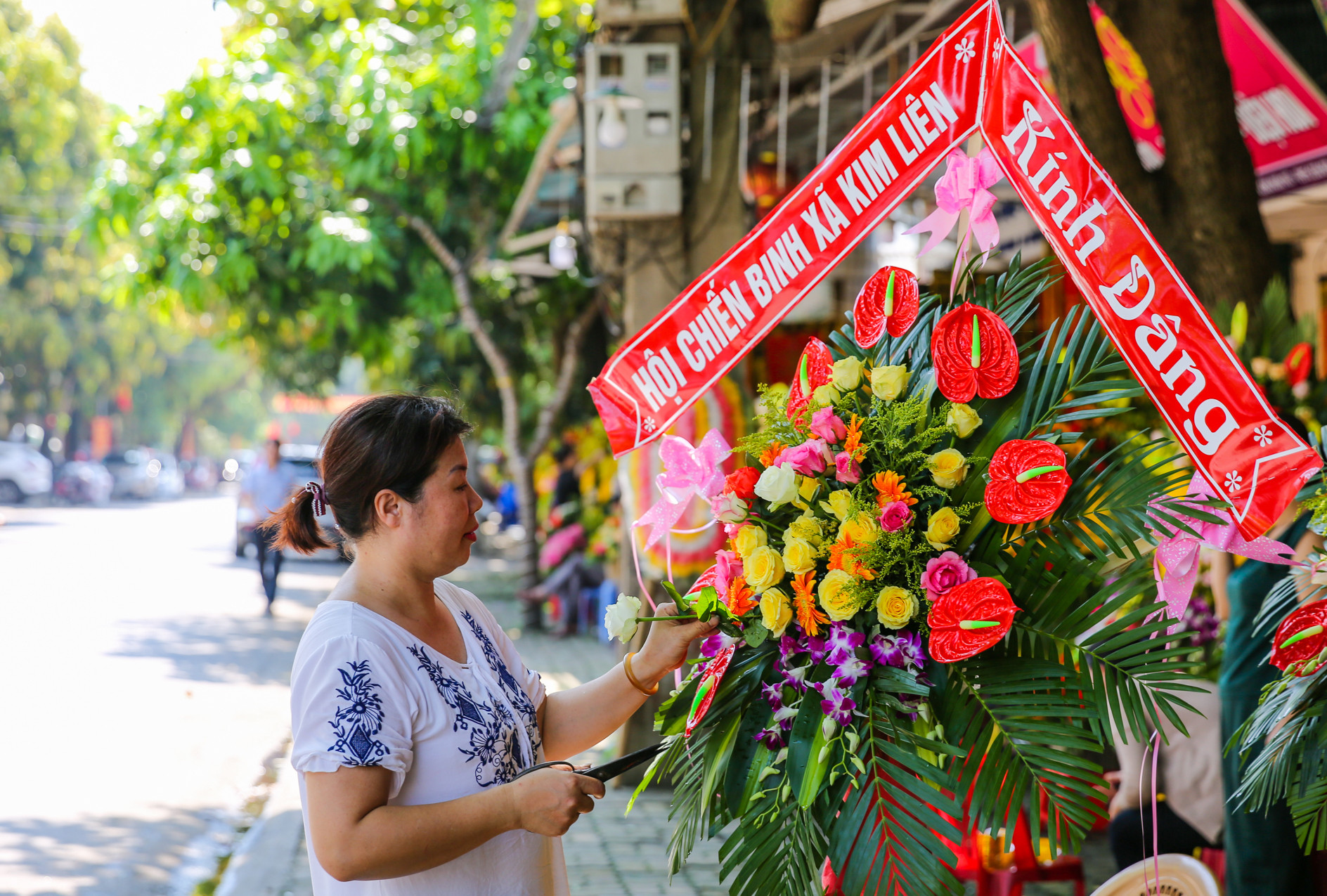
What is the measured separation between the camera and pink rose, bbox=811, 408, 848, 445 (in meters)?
2.00

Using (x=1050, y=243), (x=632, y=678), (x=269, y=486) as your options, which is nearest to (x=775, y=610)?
(x=632, y=678)

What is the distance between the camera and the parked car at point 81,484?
31750 millimetres

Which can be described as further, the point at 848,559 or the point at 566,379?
the point at 566,379

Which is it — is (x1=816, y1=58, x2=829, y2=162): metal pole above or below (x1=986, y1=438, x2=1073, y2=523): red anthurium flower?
above

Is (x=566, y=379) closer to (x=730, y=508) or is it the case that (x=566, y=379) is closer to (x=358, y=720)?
(x=730, y=508)

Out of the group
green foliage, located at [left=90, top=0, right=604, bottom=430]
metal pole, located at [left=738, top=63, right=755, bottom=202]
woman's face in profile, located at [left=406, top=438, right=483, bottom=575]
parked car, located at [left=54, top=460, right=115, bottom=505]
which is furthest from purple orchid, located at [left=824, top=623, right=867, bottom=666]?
parked car, located at [left=54, top=460, right=115, bottom=505]

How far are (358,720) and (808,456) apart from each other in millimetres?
878

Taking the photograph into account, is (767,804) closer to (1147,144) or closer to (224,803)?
(224,803)

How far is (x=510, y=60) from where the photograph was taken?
914cm

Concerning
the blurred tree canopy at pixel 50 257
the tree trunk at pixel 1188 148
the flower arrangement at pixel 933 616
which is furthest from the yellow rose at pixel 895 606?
Answer: the blurred tree canopy at pixel 50 257

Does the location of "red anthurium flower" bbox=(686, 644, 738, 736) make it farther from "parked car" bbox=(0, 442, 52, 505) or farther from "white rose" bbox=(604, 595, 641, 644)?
"parked car" bbox=(0, 442, 52, 505)

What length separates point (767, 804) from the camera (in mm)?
1971

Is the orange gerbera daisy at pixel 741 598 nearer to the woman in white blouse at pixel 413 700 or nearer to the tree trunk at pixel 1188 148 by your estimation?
the woman in white blouse at pixel 413 700

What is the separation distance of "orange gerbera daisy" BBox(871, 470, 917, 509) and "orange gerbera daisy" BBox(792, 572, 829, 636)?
0.18m
